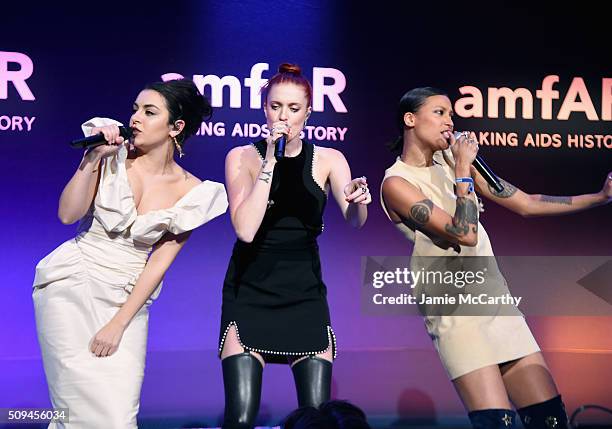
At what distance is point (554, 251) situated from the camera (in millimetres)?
4918

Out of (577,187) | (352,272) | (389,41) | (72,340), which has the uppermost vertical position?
(389,41)

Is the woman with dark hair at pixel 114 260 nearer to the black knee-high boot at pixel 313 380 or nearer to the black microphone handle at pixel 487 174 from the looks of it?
the black knee-high boot at pixel 313 380

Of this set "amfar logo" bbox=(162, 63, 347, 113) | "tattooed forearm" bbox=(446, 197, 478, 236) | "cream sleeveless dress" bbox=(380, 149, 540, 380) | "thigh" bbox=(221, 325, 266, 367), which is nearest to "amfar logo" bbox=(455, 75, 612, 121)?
"amfar logo" bbox=(162, 63, 347, 113)

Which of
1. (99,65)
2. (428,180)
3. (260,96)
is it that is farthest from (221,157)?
(428,180)

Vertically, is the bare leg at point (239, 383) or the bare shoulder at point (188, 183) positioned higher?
the bare shoulder at point (188, 183)

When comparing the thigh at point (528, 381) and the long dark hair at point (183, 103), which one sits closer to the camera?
the thigh at point (528, 381)

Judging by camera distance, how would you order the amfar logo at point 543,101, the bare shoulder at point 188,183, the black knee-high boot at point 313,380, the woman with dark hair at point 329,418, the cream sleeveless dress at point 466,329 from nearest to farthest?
the woman with dark hair at point 329,418, the black knee-high boot at point 313,380, the cream sleeveless dress at point 466,329, the bare shoulder at point 188,183, the amfar logo at point 543,101

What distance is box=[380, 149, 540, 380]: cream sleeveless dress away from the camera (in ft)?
9.42

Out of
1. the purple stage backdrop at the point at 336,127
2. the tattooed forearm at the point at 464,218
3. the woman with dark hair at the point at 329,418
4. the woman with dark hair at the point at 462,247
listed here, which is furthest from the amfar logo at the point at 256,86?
the woman with dark hair at the point at 329,418

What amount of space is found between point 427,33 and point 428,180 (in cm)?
184

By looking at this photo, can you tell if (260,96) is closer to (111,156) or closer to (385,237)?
(385,237)

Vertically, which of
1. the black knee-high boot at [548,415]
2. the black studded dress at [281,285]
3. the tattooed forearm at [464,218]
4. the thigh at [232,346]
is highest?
the tattooed forearm at [464,218]

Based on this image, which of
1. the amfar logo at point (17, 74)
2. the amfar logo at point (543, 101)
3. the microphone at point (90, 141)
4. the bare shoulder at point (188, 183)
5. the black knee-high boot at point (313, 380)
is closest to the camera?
the microphone at point (90, 141)

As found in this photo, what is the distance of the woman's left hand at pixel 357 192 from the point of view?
2.58 meters
